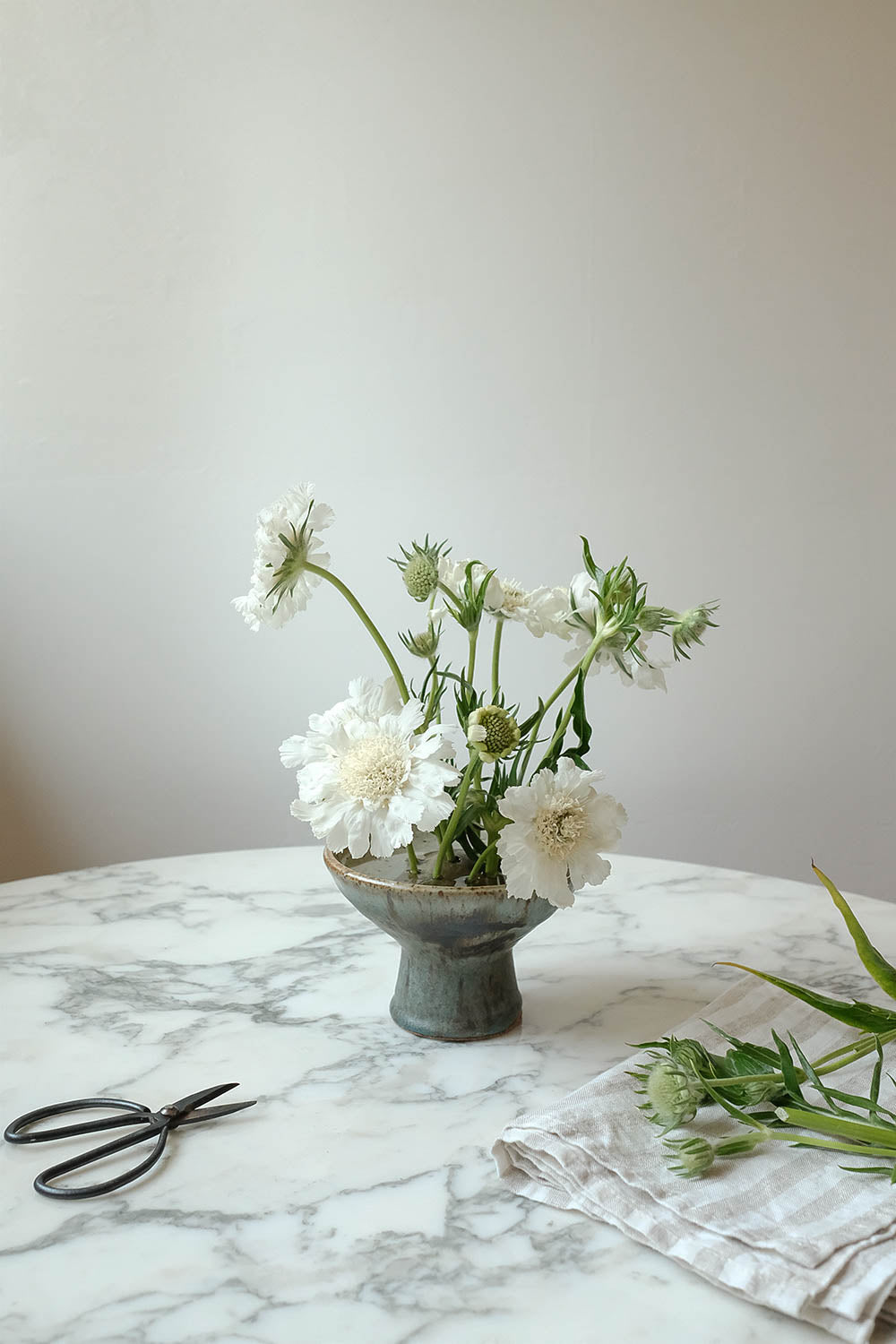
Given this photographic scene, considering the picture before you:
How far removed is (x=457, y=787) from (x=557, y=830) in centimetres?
14

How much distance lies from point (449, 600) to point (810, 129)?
1437mm

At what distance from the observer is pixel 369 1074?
3.02ft

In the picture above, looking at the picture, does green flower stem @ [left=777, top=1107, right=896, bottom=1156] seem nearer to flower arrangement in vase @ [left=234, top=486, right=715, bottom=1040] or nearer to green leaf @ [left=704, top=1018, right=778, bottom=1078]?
green leaf @ [left=704, top=1018, right=778, bottom=1078]

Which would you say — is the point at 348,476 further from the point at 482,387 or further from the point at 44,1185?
the point at 44,1185

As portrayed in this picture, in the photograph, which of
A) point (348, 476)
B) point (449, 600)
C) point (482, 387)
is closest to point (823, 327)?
point (482, 387)

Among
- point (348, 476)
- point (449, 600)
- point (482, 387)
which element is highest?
point (482, 387)

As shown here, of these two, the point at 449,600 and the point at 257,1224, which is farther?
the point at 449,600

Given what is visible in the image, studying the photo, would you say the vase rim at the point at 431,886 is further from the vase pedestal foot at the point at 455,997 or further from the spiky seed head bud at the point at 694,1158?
the spiky seed head bud at the point at 694,1158

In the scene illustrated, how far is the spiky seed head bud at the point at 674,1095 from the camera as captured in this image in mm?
777

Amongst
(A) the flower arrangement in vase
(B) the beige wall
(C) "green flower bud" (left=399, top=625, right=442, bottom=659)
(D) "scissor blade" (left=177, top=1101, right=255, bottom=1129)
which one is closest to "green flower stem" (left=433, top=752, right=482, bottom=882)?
(A) the flower arrangement in vase

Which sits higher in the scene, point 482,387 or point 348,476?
point 482,387

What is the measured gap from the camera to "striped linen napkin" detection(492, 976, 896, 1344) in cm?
64

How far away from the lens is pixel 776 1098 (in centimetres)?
80

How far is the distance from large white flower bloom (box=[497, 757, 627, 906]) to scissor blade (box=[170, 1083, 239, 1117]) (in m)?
0.26
